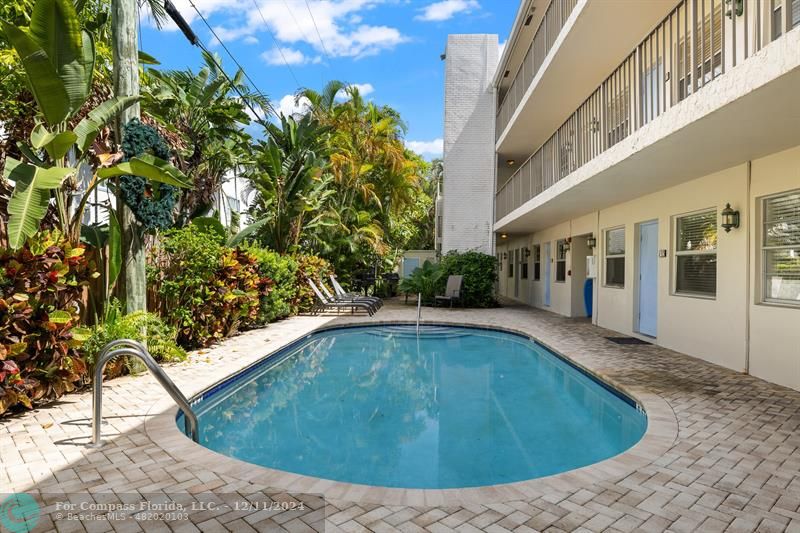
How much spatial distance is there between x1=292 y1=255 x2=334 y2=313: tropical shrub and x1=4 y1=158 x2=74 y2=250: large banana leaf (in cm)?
919

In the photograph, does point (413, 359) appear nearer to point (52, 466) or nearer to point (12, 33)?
point (52, 466)

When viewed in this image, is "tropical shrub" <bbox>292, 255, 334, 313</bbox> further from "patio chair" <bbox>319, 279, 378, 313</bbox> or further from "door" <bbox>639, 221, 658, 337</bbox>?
"door" <bbox>639, 221, 658, 337</bbox>

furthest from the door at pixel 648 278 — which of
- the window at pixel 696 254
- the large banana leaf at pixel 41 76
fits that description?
the large banana leaf at pixel 41 76

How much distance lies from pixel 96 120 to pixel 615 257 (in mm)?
10879

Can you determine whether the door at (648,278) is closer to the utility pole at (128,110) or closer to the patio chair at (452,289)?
the patio chair at (452,289)

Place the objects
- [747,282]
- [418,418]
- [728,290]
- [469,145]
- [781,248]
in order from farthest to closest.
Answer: [469,145], [728,290], [747,282], [781,248], [418,418]

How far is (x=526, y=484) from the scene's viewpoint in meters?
3.37

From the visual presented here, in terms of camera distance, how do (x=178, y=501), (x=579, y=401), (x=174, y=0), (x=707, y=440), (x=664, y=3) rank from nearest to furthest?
(x=178, y=501) → (x=707, y=440) → (x=579, y=401) → (x=664, y=3) → (x=174, y=0)

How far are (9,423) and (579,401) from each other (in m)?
6.52

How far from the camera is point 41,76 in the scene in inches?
198

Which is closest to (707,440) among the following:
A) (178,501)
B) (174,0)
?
(178,501)

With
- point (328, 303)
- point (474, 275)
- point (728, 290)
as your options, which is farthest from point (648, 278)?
point (328, 303)

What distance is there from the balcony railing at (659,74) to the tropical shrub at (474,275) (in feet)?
6.75

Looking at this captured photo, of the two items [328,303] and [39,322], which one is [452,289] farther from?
[39,322]
